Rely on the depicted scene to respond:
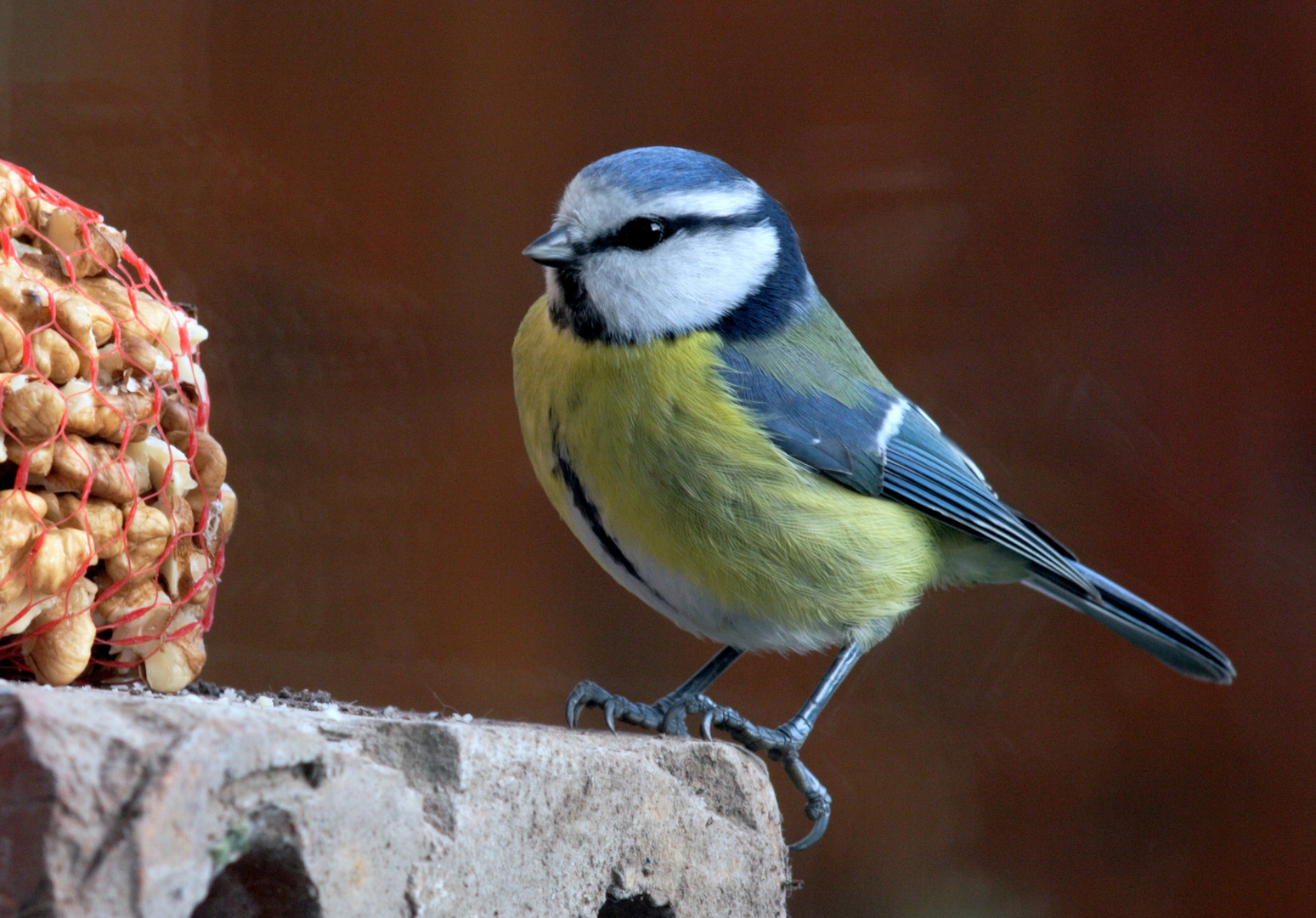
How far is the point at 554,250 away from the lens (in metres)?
0.94

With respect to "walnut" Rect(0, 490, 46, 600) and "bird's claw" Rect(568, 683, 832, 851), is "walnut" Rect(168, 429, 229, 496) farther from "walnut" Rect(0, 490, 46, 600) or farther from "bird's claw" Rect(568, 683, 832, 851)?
"bird's claw" Rect(568, 683, 832, 851)

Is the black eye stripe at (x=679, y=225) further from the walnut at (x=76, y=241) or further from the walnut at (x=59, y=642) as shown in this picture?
the walnut at (x=59, y=642)

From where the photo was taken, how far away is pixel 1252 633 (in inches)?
57.9

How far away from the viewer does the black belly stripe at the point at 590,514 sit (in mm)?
947

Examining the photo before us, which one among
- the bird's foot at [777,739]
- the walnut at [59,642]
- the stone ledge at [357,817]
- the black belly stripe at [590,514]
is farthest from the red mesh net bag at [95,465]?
the bird's foot at [777,739]

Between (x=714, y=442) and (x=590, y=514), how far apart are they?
0.11 meters

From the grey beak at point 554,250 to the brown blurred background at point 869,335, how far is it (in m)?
0.68

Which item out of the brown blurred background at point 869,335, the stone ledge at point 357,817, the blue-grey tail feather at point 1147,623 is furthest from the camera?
the brown blurred background at point 869,335

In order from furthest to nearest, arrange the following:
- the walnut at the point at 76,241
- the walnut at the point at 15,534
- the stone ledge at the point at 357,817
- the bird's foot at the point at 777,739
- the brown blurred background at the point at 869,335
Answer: the brown blurred background at the point at 869,335 < the bird's foot at the point at 777,739 < the walnut at the point at 76,241 < the walnut at the point at 15,534 < the stone ledge at the point at 357,817

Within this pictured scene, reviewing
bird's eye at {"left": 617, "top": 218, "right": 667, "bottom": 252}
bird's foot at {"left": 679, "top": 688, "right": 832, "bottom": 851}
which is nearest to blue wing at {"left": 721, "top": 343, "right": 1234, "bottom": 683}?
bird's eye at {"left": 617, "top": 218, "right": 667, "bottom": 252}

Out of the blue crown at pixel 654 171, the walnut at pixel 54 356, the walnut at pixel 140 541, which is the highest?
the blue crown at pixel 654 171

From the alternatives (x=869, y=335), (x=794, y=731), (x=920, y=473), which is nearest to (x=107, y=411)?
(x=794, y=731)

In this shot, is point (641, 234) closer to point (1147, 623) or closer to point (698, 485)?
point (698, 485)

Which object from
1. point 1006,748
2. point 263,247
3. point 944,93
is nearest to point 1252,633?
point 1006,748
